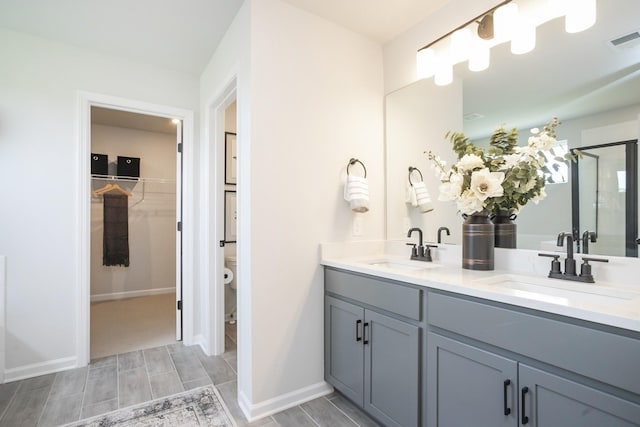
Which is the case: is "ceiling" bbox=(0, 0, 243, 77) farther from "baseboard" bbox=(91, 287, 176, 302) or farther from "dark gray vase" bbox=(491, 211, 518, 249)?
"baseboard" bbox=(91, 287, 176, 302)

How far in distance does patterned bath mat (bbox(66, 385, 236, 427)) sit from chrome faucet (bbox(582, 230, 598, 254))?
1992mm

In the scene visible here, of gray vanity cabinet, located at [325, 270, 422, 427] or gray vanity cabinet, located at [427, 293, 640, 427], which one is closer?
gray vanity cabinet, located at [427, 293, 640, 427]

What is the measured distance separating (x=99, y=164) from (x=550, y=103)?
4.82 meters

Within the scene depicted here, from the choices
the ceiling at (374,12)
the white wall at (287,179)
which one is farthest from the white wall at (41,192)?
the ceiling at (374,12)

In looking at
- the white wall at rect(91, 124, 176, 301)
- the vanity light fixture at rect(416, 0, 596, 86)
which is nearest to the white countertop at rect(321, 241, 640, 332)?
the vanity light fixture at rect(416, 0, 596, 86)

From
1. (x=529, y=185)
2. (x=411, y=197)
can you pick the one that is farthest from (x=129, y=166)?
(x=529, y=185)

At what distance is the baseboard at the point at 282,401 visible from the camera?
1.86 metres

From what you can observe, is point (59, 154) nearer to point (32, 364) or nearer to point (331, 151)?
point (32, 364)

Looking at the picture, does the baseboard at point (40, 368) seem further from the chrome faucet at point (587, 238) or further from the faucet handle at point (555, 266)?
→ the chrome faucet at point (587, 238)

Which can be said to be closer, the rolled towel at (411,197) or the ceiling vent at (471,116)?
the ceiling vent at (471,116)

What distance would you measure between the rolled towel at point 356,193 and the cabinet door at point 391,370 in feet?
2.32

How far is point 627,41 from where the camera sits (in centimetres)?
136

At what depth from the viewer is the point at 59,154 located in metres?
2.49

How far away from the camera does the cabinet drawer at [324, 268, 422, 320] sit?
1517 millimetres
